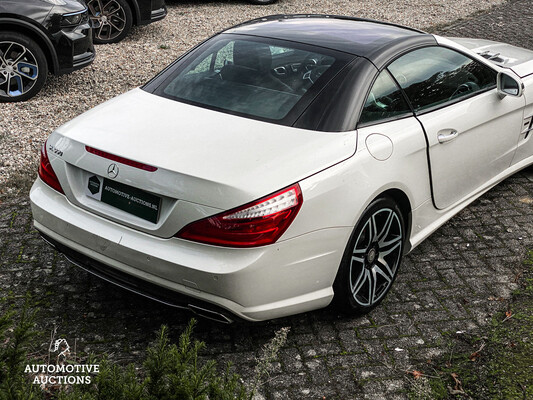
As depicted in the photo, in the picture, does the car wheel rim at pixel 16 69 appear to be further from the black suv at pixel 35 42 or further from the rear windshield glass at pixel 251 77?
the rear windshield glass at pixel 251 77

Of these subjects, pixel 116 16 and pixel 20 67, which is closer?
pixel 20 67

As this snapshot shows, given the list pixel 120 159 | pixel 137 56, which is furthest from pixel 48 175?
pixel 137 56

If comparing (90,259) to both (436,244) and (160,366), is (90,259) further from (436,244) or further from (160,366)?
(436,244)

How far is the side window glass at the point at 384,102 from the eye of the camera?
3904 mm

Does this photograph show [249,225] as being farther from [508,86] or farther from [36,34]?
[36,34]

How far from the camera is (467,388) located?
11.5 ft

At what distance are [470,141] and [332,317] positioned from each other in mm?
1567

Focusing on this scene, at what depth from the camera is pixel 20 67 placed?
7.33m

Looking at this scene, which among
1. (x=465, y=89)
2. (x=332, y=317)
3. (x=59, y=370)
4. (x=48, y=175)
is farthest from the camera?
(x=465, y=89)

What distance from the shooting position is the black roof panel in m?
4.18

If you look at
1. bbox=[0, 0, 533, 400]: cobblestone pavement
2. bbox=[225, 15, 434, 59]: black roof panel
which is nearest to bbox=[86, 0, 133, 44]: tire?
bbox=[0, 0, 533, 400]: cobblestone pavement

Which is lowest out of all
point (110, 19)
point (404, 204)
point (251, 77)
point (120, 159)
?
point (110, 19)

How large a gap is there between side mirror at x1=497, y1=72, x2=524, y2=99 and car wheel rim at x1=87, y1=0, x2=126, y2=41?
21.1ft

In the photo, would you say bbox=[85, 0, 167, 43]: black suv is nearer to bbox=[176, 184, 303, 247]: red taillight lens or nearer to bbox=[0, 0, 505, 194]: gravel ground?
bbox=[0, 0, 505, 194]: gravel ground
